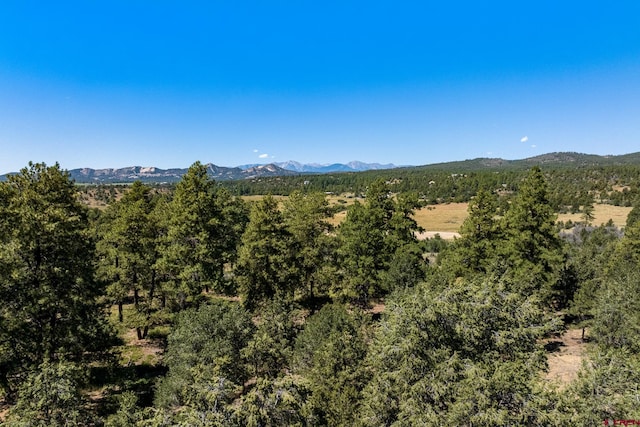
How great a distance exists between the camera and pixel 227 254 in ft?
72.9

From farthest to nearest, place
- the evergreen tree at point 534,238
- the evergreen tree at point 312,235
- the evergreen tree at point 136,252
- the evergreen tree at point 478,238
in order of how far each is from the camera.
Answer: the evergreen tree at point 312,235
the evergreen tree at point 478,238
the evergreen tree at point 534,238
the evergreen tree at point 136,252

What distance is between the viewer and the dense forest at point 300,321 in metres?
9.59

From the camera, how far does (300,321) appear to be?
26.3 metres

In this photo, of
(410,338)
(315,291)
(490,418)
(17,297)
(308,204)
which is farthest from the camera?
(315,291)

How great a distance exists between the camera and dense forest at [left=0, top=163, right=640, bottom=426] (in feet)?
31.5

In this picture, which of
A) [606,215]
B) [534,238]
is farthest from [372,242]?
[606,215]

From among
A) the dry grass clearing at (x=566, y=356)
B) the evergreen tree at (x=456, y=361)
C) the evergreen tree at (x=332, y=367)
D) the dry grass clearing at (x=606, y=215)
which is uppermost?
the evergreen tree at (x=456, y=361)

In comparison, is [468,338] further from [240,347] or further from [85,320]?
[85,320]

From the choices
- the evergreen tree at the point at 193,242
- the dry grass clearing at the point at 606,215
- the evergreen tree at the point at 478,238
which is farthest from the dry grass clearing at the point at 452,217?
the evergreen tree at the point at 193,242

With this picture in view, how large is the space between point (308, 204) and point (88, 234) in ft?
44.8

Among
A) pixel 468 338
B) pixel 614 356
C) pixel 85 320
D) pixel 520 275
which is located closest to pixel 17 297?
pixel 85 320

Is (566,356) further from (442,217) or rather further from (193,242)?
(442,217)

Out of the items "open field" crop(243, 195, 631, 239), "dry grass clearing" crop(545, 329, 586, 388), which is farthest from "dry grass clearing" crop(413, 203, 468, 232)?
"dry grass clearing" crop(545, 329, 586, 388)

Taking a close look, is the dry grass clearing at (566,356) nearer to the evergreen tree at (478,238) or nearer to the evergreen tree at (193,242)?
the evergreen tree at (478,238)
